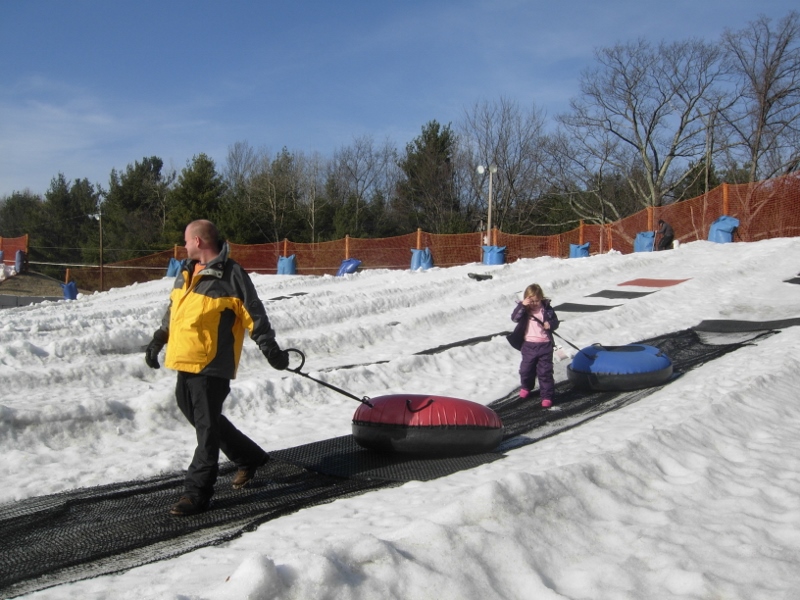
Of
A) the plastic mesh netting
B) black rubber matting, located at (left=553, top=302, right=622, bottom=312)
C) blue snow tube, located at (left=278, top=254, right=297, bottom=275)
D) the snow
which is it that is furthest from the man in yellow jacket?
blue snow tube, located at (left=278, top=254, right=297, bottom=275)

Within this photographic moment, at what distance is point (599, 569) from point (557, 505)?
1.80ft

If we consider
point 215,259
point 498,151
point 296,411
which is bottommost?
point 296,411

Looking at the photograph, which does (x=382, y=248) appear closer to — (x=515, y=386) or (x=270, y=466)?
(x=515, y=386)

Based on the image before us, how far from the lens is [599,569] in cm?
321

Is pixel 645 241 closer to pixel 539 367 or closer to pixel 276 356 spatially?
pixel 539 367

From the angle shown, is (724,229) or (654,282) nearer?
(654,282)

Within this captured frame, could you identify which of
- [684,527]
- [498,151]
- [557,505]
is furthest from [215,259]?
[498,151]

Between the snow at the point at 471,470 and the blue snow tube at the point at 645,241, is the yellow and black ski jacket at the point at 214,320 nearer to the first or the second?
the snow at the point at 471,470

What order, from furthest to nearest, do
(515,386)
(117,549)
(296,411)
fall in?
1. (515,386)
2. (296,411)
3. (117,549)

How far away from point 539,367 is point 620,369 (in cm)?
84

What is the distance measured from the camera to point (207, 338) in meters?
4.02

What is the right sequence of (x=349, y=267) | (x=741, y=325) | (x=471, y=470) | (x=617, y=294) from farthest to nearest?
(x=349, y=267) < (x=617, y=294) < (x=741, y=325) < (x=471, y=470)

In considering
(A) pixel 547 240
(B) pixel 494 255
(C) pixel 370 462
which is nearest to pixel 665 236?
(B) pixel 494 255

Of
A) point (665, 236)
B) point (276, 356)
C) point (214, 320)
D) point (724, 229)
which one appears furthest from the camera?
point (665, 236)
